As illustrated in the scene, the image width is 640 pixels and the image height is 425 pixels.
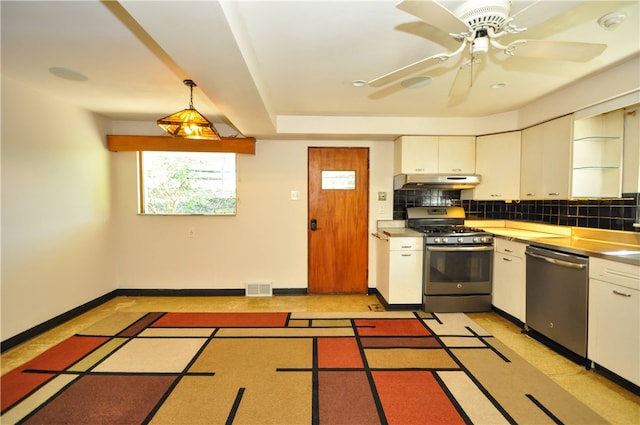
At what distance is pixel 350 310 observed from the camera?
11.7 feet

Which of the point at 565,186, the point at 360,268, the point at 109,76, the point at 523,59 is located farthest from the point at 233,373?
the point at 565,186

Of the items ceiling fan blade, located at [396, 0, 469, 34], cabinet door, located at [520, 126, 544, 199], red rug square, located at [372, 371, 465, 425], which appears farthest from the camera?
cabinet door, located at [520, 126, 544, 199]

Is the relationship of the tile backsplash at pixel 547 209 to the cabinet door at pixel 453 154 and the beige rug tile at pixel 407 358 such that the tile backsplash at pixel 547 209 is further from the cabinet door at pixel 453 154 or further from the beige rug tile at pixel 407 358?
the beige rug tile at pixel 407 358

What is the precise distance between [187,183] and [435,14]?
3.72m

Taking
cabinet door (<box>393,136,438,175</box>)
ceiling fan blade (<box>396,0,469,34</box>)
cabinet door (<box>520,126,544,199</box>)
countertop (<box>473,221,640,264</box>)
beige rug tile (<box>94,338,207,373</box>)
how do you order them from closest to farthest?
ceiling fan blade (<box>396,0,469,34</box>), countertop (<box>473,221,640,264</box>), beige rug tile (<box>94,338,207,373</box>), cabinet door (<box>520,126,544,199</box>), cabinet door (<box>393,136,438,175</box>)

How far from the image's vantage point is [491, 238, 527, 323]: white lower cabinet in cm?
297

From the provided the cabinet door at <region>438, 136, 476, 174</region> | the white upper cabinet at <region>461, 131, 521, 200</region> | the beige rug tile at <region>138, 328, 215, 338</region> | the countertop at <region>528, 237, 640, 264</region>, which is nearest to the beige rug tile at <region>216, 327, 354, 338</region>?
the beige rug tile at <region>138, 328, 215, 338</region>

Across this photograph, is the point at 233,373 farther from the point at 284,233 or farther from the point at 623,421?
the point at 623,421

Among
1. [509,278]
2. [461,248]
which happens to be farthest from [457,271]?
[509,278]

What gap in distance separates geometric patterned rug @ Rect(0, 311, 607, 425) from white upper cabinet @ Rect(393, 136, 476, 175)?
1939 millimetres

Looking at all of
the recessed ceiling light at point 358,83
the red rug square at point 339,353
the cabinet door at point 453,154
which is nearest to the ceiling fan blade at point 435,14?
the recessed ceiling light at point 358,83

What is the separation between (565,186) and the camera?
2.91m

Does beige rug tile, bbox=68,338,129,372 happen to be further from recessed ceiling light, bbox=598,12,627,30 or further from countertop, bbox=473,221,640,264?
recessed ceiling light, bbox=598,12,627,30

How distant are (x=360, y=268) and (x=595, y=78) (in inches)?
125
